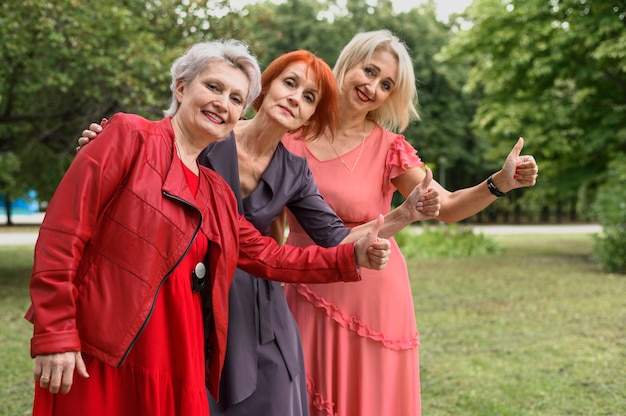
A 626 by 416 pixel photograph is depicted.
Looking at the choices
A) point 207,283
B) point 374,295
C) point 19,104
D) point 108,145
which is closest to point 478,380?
point 374,295

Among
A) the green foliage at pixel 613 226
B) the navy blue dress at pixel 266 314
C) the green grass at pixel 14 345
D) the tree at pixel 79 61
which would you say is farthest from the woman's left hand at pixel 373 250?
the green foliage at pixel 613 226

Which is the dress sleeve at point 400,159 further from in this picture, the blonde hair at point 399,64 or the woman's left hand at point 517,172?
the woman's left hand at point 517,172

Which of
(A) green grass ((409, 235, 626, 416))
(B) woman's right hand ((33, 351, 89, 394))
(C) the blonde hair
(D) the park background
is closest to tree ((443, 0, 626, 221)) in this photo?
(D) the park background

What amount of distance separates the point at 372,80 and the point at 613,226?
488 inches

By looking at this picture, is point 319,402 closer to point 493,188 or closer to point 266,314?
point 266,314

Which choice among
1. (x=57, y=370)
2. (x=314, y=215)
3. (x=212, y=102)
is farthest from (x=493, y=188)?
(x=57, y=370)

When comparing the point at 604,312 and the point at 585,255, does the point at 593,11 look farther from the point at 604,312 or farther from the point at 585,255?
the point at 604,312

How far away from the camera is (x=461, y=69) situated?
124 ft

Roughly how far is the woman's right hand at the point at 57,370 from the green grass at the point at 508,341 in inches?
159

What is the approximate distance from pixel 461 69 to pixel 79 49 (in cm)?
3006

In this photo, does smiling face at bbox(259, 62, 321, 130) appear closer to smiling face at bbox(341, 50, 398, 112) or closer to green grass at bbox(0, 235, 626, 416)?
smiling face at bbox(341, 50, 398, 112)

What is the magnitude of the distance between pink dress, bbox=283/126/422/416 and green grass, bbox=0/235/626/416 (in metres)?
2.28

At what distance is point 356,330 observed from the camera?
11.1 ft

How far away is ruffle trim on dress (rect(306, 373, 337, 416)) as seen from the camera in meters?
3.35
